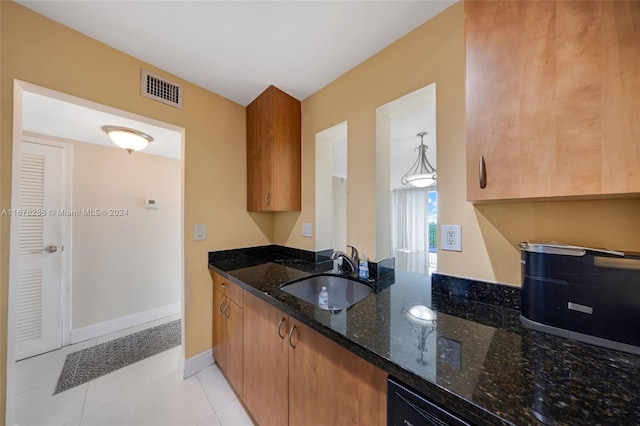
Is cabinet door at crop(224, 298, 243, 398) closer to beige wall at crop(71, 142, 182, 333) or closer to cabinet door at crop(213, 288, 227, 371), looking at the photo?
cabinet door at crop(213, 288, 227, 371)

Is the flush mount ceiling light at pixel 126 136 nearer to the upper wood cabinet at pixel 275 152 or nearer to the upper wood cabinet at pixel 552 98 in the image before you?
the upper wood cabinet at pixel 275 152

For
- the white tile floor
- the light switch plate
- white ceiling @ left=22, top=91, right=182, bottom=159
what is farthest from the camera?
the light switch plate

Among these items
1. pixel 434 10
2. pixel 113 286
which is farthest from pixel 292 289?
pixel 113 286

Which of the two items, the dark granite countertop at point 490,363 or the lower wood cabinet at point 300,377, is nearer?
the dark granite countertop at point 490,363

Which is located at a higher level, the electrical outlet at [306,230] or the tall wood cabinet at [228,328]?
the electrical outlet at [306,230]

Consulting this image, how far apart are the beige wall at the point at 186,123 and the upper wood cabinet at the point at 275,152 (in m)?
0.20

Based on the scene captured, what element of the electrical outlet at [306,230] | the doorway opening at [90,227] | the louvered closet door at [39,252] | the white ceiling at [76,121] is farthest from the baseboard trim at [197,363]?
the white ceiling at [76,121]

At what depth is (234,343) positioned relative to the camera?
1449 millimetres

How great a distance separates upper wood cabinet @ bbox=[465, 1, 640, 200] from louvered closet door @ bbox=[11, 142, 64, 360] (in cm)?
333

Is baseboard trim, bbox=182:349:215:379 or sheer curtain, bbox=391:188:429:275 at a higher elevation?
sheer curtain, bbox=391:188:429:275

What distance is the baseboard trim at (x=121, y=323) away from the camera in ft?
6.94

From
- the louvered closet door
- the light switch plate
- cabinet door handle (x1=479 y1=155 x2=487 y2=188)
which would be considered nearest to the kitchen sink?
cabinet door handle (x1=479 y1=155 x2=487 y2=188)

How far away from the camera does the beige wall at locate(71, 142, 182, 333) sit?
7.06 feet

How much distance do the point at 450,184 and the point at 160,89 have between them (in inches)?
80.2
